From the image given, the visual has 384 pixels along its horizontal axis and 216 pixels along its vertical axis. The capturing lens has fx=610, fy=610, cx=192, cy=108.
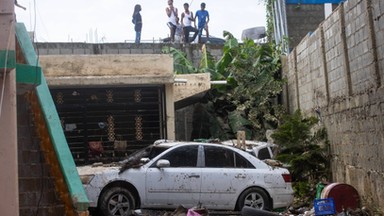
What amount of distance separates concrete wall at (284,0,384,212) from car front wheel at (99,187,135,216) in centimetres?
410

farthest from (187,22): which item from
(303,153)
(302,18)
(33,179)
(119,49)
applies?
(33,179)

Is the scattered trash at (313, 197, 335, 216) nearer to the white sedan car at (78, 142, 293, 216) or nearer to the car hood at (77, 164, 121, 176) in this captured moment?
the white sedan car at (78, 142, 293, 216)

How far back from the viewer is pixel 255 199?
37.3ft

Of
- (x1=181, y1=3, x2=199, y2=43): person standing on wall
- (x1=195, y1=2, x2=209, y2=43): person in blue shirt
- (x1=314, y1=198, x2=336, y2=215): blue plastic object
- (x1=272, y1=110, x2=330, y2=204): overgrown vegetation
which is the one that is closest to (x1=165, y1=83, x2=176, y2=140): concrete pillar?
(x1=272, y1=110, x2=330, y2=204): overgrown vegetation

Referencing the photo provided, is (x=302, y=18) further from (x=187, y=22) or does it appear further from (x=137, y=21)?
(x=137, y=21)

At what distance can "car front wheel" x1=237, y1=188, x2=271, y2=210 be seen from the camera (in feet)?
37.1

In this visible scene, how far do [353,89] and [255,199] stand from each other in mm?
2763

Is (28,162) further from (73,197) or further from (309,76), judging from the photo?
(309,76)

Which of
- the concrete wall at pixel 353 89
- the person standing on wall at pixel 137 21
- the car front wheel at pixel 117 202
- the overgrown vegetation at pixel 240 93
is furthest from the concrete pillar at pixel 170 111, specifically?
the car front wheel at pixel 117 202

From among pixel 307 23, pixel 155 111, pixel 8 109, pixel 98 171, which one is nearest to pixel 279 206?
pixel 98 171

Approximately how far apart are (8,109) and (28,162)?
5.84ft

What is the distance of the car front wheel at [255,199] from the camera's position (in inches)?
445

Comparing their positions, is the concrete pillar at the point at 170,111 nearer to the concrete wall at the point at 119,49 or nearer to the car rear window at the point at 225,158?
the concrete wall at the point at 119,49

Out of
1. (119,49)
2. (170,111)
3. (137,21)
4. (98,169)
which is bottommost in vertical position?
(98,169)
